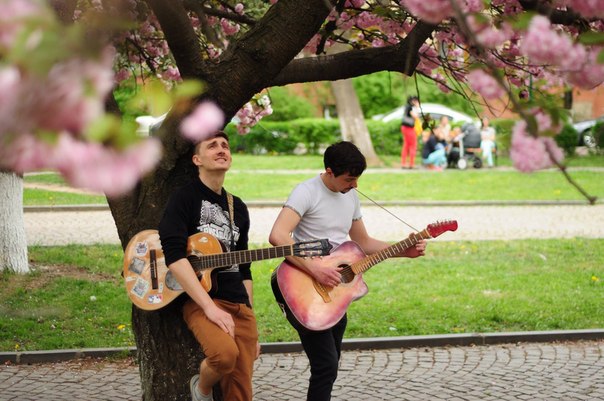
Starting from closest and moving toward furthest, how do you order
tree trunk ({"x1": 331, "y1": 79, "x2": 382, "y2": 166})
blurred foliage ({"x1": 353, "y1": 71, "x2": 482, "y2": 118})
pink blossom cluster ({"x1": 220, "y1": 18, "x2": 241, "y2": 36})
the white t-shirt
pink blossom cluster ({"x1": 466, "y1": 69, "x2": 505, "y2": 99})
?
1. pink blossom cluster ({"x1": 466, "y1": 69, "x2": 505, "y2": 99})
2. the white t-shirt
3. pink blossom cluster ({"x1": 220, "y1": 18, "x2": 241, "y2": 36})
4. tree trunk ({"x1": 331, "y1": 79, "x2": 382, "y2": 166})
5. blurred foliage ({"x1": 353, "y1": 71, "x2": 482, "y2": 118})

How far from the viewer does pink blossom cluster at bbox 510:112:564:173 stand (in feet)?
9.38

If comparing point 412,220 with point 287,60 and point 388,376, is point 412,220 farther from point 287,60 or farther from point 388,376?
point 287,60

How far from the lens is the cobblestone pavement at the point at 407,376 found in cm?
699

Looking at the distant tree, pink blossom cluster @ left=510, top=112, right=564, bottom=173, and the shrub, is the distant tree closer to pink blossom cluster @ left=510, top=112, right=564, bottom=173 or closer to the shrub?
pink blossom cluster @ left=510, top=112, right=564, bottom=173

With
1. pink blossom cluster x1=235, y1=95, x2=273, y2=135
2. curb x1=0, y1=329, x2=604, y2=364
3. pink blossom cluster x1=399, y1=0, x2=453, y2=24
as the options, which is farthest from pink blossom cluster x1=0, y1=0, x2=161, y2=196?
pink blossom cluster x1=235, y1=95, x2=273, y2=135

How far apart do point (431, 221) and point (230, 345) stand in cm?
1187

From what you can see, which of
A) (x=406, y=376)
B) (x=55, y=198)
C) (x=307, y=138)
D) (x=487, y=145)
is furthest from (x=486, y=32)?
(x=307, y=138)

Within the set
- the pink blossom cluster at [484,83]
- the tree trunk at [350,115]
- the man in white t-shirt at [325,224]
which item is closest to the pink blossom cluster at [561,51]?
the pink blossom cluster at [484,83]

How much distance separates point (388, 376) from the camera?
749cm

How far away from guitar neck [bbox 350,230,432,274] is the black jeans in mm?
415

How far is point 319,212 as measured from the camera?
19.1ft

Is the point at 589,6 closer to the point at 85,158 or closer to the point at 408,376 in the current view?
the point at 85,158

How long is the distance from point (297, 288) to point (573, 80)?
2.98 meters

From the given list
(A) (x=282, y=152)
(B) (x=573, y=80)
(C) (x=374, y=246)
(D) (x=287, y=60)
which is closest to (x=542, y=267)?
(C) (x=374, y=246)
